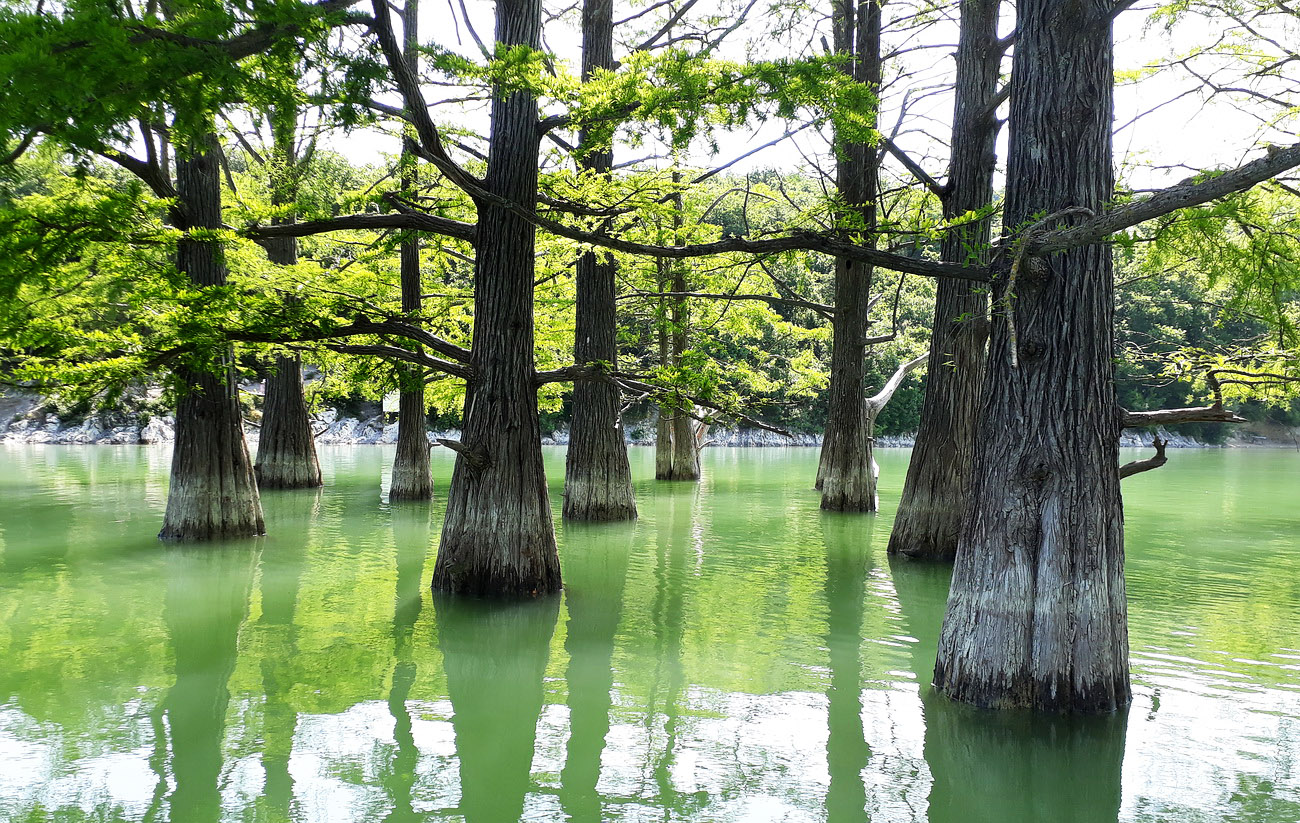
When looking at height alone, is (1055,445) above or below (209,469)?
above

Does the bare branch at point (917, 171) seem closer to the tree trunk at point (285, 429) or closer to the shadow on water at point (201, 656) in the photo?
the shadow on water at point (201, 656)

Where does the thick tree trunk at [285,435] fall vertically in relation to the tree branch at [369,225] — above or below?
below

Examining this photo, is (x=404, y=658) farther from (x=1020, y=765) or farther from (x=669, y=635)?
(x=1020, y=765)

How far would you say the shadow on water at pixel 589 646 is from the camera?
4.89 m

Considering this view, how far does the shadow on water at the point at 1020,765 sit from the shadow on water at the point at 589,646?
1.91m

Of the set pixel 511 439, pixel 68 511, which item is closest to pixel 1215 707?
pixel 511 439

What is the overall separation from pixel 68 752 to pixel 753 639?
5237 mm

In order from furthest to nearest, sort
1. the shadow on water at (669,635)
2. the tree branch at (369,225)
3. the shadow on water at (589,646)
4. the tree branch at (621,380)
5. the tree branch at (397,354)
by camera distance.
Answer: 1. the tree branch at (621,380)
2. the tree branch at (397,354)
3. the tree branch at (369,225)
4. the shadow on water at (669,635)
5. the shadow on water at (589,646)

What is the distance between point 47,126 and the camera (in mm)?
5188

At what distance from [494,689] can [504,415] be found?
3.18 meters

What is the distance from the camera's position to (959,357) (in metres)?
11.4

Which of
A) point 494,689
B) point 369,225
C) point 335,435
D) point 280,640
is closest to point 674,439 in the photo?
point 369,225

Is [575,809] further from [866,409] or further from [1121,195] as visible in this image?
[866,409]

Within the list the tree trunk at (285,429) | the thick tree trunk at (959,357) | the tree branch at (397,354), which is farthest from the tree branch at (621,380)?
the tree trunk at (285,429)
